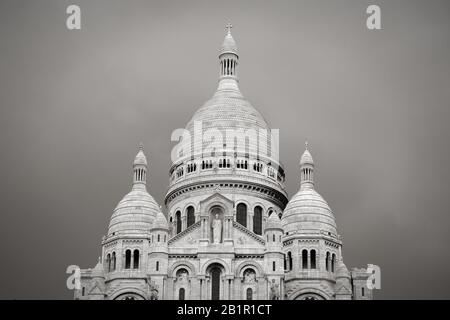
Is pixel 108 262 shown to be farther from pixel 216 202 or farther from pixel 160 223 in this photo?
pixel 216 202

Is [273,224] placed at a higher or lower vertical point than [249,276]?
higher

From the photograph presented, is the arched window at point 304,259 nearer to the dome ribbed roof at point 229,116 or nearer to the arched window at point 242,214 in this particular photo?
the arched window at point 242,214

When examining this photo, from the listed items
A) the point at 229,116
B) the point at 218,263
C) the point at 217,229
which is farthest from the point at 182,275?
the point at 229,116

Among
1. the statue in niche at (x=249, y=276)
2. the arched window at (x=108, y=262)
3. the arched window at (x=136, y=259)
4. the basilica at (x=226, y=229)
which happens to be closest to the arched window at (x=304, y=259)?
the basilica at (x=226, y=229)

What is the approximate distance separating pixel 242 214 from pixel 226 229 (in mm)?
11101

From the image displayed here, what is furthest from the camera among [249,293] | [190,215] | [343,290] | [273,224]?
[190,215]

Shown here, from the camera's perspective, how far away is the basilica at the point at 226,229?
102438 mm

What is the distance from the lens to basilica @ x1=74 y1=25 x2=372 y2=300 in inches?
4033

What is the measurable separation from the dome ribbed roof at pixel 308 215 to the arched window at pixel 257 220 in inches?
109

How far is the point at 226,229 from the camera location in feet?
345

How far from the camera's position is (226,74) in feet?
410
